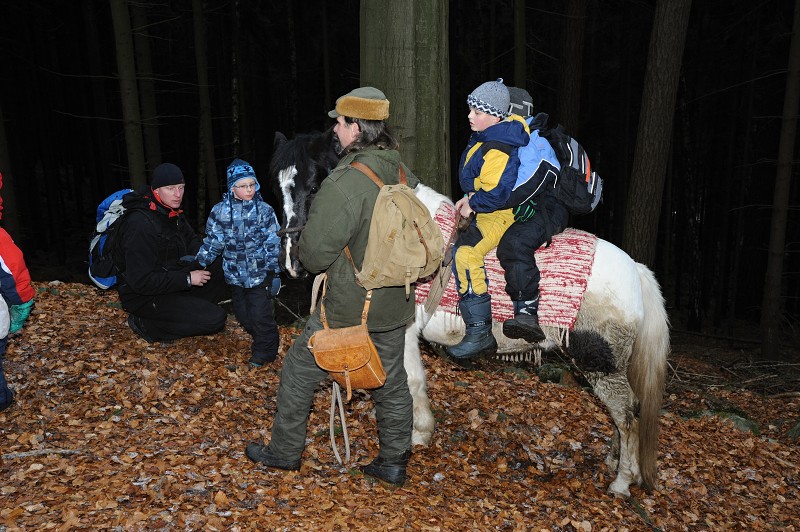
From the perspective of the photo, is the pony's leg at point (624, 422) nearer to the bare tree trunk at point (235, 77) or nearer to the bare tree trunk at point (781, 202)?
the bare tree trunk at point (781, 202)

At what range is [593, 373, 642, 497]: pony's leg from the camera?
4602 millimetres

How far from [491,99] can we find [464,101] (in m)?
21.3

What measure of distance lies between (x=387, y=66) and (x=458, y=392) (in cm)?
333

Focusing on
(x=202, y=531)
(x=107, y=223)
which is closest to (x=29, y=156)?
(x=107, y=223)

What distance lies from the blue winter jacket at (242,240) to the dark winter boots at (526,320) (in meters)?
2.23

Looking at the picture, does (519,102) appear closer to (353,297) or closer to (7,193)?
(353,297)

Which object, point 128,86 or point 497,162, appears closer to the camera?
point 497,162

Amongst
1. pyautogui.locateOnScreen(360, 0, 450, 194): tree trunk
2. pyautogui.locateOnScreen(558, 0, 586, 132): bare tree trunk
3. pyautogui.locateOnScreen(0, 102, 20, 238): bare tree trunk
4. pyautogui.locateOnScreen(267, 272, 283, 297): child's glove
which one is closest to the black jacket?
pyautogui.locateOnScreen(267, 272, 283, 297): child's glove

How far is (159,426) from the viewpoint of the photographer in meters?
4.20

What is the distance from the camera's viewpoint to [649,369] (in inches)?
179

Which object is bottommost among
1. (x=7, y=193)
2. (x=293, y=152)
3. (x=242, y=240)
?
(x=242, y=240)

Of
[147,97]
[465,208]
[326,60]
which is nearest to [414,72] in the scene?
[465,208]

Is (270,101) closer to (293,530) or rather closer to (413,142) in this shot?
(413,142)

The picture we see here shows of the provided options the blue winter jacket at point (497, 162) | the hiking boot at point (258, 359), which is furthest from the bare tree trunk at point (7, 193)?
the blue winter jacket at point (497, 162)
